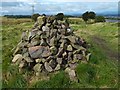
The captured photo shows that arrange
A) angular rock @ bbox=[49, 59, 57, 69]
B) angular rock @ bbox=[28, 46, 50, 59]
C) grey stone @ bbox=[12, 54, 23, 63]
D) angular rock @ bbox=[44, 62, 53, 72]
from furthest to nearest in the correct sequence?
grey stone @ bbox=[12, 54, 23, 63] < angular rock @ bbox=[28, 46, 50, 59] < angular rock @ bbox=[49, 59, 57, 69] < angular rock @ bbox=[44, 62, 53, 72]

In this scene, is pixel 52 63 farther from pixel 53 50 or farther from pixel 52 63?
pixel 53 50

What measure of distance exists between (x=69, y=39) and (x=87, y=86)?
4.48m

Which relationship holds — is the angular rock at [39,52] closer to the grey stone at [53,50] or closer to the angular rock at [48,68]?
the grey stone at [53,50]

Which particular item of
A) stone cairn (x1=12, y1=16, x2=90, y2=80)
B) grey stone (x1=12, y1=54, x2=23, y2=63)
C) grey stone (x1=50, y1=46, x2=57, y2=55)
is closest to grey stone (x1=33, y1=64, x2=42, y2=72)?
stone cairn (x1=12, y1=16, x2=90, y2=80)

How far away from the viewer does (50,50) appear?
1978cm

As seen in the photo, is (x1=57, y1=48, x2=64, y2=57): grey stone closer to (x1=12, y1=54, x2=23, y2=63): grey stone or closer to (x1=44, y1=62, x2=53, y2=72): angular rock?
(x1=44, y1=62, x2=53, y2=72): angular rock

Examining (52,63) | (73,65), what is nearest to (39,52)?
(52,63)

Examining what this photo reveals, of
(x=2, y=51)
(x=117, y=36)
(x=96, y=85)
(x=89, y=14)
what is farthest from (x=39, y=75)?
(x=89, y=14)

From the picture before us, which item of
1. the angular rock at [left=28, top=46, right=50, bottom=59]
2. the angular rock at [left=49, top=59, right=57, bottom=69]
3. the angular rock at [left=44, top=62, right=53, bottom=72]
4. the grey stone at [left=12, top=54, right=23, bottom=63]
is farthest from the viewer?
the grey stone at [left=12, top=54, right=23, bottom=63]

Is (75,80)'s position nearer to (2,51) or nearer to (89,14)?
(2,51)

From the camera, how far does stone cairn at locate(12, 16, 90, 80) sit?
19008mm

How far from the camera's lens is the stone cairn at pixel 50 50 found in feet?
62.4

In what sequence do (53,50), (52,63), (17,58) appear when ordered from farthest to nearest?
1. (17,58)
2. (53,50)
3. (52,63)

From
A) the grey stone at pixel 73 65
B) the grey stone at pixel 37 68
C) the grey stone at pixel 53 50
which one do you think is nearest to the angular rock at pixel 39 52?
the grey stone at pixel 53 50
